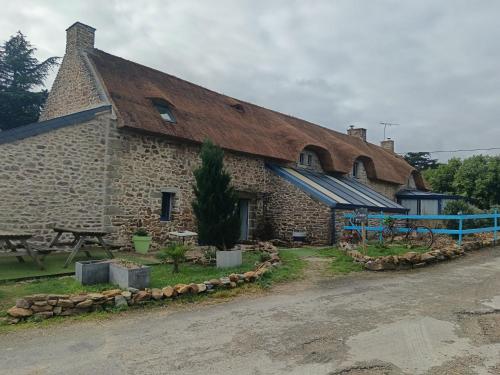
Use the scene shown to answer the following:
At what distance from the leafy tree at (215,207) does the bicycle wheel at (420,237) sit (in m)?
6.26

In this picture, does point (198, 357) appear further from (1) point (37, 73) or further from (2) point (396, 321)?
(1) point (37, 73)

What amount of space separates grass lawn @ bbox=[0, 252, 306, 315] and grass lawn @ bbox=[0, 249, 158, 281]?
43cm

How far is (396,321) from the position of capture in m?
5.75

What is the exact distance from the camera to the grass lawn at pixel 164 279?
6957mm

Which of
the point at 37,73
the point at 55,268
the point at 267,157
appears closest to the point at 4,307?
the point at 55,268

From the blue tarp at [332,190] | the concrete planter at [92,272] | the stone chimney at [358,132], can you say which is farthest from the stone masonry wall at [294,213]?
the stone chimney at [358,132]

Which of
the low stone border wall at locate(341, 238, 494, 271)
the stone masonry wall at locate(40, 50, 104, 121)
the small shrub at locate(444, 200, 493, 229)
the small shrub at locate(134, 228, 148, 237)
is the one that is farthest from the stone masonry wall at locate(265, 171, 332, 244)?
the stone masonry wall at locate(40, 50, 104, 121)

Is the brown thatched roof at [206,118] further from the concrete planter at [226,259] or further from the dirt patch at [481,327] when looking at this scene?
the dirt patch at [481,327]

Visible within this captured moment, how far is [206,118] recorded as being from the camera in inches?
628

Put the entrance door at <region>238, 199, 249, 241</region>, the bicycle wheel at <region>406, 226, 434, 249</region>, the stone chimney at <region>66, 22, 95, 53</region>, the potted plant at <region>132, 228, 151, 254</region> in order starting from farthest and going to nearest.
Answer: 1. the entrance door at <region>238, 199, 249, 241</region>
2. the stone chimney at <region>66, 22, 95, 53</region>
3. the bicycle wheel at <region>406, 226, 434, 249</region>
4. the potted plant at <region>132, 228, 151, 254</region>

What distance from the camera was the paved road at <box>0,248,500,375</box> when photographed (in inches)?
165

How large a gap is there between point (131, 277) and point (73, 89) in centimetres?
995

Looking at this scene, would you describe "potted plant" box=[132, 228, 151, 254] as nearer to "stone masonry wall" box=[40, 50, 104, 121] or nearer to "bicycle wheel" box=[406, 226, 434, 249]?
"stone masonry wall" box=[40, 50, 104, 121]

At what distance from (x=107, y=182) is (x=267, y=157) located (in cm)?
724
